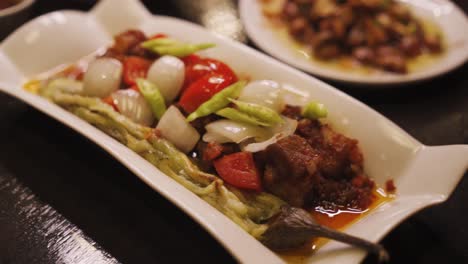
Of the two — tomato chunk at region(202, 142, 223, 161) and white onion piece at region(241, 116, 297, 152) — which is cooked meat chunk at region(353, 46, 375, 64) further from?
tomato chunk at region(202, 142, 223, 161)

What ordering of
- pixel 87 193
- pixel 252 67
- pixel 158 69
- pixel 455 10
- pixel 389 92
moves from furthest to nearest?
pixel 455 10 → pixel 389 92 → pixel 252 67 → pixel 158 69 → pixel 87 193

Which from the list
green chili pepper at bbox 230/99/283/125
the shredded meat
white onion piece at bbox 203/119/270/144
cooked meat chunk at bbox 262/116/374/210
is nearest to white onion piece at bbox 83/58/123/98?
the shredded meat

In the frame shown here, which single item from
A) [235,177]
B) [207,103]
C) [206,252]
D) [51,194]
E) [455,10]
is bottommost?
[51,194]

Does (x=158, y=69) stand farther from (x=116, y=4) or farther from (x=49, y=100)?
(x=116, y=4)

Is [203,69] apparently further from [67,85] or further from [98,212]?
[98,212]

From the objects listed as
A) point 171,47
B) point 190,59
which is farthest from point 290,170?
point 171,47

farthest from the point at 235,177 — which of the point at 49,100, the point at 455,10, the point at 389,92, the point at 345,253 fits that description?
the point at 455,10
